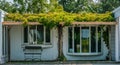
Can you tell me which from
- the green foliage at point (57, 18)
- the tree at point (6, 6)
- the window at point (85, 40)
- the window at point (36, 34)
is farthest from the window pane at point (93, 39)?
the tree at point (6, 6)

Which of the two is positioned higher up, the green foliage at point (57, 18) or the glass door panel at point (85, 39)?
the green foliage at point (57, 18)

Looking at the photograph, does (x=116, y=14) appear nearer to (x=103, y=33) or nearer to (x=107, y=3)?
(x=103, y=33)

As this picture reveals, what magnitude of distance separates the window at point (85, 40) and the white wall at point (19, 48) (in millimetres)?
1115

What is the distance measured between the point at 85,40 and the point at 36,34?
142 inches

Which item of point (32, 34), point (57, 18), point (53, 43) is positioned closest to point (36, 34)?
point (32, 34)

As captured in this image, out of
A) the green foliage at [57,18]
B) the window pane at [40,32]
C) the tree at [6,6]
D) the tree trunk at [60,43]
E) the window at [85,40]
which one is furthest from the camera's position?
the tree at [6,6]

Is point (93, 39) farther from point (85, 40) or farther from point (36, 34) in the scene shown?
point (36, 34)

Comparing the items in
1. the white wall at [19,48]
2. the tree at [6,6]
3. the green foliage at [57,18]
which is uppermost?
the tree at [6,6]

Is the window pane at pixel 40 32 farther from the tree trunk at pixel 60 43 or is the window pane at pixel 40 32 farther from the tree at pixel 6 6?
the tree at pixel 6 6

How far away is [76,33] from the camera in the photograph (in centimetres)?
2378

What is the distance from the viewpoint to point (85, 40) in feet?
77.8

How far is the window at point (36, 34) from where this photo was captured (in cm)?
2372

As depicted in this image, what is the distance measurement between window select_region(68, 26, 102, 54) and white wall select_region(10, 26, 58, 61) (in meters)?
1.12

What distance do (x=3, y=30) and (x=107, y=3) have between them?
28.4 m
